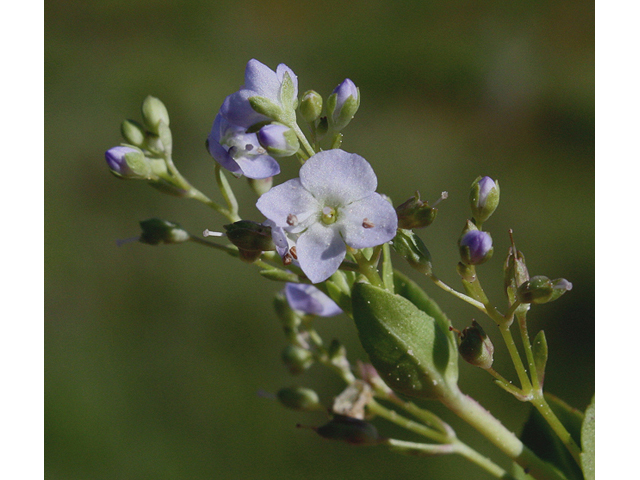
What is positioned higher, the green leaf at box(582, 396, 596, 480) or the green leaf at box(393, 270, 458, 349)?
the green leaf at box(393, 270, 458, 349)

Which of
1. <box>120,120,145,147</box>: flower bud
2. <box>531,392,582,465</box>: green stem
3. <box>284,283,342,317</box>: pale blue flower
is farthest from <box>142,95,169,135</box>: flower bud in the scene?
<box>531,392,582,465</box>: green stem

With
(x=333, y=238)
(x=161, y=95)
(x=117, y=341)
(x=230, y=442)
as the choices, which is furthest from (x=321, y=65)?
(x=333, y=238)

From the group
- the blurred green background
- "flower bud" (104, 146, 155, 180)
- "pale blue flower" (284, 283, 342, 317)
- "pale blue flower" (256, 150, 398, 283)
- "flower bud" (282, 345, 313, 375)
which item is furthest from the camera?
the blurred green background

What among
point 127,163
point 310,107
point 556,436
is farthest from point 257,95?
point 556,436

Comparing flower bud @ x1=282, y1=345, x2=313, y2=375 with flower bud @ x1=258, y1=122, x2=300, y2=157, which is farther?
flower bud @ x1=282, y1=345, x2=313, y2=375

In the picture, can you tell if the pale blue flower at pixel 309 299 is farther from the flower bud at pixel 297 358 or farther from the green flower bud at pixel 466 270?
the green flower bud at pixel 466 270

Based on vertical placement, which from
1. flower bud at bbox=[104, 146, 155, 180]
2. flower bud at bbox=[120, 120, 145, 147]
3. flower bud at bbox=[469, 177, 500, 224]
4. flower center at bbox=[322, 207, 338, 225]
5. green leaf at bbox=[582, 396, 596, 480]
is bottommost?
green leaf at bbox=[582, 396, 596, 480]

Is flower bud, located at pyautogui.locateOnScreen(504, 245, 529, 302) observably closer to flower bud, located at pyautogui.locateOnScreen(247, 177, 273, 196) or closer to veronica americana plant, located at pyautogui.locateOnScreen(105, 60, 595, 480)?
veronica americana plant, located at pyautogui.locateOnScreen(105, 60, 595, 480)

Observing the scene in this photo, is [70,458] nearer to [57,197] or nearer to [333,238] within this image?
[57,197]
